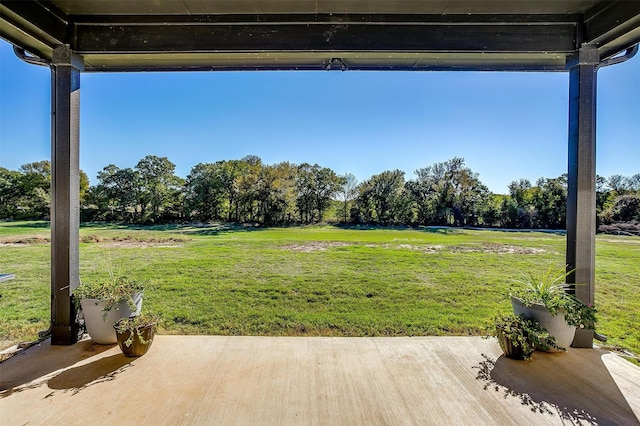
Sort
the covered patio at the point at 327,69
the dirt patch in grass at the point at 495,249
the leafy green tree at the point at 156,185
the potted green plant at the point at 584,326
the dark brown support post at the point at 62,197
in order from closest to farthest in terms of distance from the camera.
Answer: the covered patio at the point at 327,69 < the potted green plant at the point at 584,326 < the dark brown support post at the point at 62,197 < the dirt patch in grass at the point at 495,249 < the leafy green tree at the point at 156,185

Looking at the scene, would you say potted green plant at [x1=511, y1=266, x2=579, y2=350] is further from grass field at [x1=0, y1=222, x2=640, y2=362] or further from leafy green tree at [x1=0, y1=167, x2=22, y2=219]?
leafy green tree at [x1=0, y1=167, x2=22, y2=219]

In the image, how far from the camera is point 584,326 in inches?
92.4

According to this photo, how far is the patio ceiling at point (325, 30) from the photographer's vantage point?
2.26m

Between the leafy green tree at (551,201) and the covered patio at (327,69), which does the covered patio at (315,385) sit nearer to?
the covered patio at (327,69)

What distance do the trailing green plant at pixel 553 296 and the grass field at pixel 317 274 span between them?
35.8 inches

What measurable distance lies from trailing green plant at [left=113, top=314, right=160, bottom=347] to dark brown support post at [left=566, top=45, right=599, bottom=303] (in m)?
3.53

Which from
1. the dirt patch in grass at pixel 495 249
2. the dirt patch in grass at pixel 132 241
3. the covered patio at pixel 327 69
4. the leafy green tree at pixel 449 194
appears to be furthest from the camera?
the leafy green tree at pixel 449 194

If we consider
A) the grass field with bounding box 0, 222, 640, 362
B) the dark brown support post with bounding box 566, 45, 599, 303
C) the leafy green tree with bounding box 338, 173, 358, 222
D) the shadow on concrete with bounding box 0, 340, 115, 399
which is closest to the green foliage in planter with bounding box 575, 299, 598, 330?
the dark brown support post with bounding box 566, 45, 599, 303

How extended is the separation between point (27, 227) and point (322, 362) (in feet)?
12.4

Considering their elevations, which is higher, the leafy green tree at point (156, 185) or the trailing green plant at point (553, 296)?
the leafy green tree at point (156, 185)

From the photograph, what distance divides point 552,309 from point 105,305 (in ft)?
11.6

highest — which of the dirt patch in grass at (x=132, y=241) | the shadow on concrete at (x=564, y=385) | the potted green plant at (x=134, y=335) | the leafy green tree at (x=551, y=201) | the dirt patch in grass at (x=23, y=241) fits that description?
the leafy green tree at (x=551, y=201)

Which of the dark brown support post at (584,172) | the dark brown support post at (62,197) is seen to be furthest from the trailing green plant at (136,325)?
the dark brown support post at (584,172)

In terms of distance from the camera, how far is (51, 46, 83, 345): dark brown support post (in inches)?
95.6
